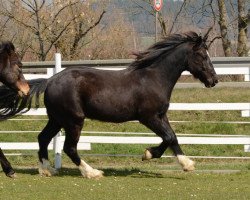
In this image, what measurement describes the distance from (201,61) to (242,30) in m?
11.6

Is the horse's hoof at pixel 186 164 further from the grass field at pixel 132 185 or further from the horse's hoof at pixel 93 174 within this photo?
the horse's hoof at pixel 93 174

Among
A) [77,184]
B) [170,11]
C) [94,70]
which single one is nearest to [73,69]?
[94,70]

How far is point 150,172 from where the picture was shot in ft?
38.9

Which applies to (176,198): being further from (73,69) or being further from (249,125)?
(249,125)

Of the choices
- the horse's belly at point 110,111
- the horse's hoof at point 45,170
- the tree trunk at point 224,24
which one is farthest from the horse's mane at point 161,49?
the tree trunk at point 224,24

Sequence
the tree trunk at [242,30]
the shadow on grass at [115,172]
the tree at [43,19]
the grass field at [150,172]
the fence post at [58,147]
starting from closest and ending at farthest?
the grass field at [150,172]
the shadow on grass at [115,172]
the fence post at [58,147]
the tree at [43,19]
the tree trunk at [242,30]

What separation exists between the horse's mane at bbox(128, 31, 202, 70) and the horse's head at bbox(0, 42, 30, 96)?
1.88 m

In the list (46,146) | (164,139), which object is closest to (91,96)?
(46,146)

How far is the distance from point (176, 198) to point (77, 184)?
5.74ft

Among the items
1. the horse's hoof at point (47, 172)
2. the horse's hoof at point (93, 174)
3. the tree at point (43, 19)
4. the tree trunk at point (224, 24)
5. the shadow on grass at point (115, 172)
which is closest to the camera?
the horse's hoof at point (93, 174)

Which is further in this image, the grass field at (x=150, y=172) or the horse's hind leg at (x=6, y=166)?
the horse's hind leg at (x=6, y=166)

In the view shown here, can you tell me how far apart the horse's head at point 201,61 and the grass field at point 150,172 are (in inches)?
61.5

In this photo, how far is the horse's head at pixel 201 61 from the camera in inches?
453

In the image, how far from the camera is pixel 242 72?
44.9 ft
